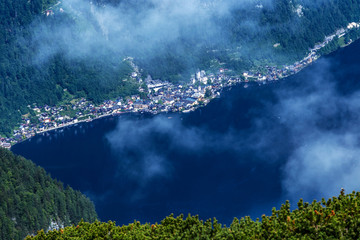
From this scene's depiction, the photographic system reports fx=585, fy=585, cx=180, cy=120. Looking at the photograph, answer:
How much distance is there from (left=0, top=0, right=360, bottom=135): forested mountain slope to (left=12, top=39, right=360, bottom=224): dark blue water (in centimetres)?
1723

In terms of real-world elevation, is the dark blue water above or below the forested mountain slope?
below

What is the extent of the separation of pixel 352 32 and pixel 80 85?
70.6 m

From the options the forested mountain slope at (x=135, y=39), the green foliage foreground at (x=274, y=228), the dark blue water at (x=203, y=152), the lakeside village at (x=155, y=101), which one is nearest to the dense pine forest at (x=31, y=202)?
the dark blue water at (x=203, y=152)

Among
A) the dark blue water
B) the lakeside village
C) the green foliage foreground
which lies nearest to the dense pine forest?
the dark blue water

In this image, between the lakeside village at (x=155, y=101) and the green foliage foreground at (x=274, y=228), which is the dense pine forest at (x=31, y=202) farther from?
the lakeside village at (x=155, y=101)

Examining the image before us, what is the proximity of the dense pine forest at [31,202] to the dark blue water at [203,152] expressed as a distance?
7.84 meters

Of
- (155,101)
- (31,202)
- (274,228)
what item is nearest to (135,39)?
(155,101)

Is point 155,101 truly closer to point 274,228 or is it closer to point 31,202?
point 31,202

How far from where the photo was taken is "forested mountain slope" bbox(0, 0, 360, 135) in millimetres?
139125

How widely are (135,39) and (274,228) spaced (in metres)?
123

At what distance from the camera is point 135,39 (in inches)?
6147

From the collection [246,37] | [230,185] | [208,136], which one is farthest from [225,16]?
[230,185]

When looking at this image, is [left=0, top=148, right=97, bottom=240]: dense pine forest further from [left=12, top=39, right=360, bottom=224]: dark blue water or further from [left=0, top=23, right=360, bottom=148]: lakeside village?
[left=0, top=23, right=360, bottom=148]: lakeside village

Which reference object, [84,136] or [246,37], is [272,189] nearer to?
[84,136]
